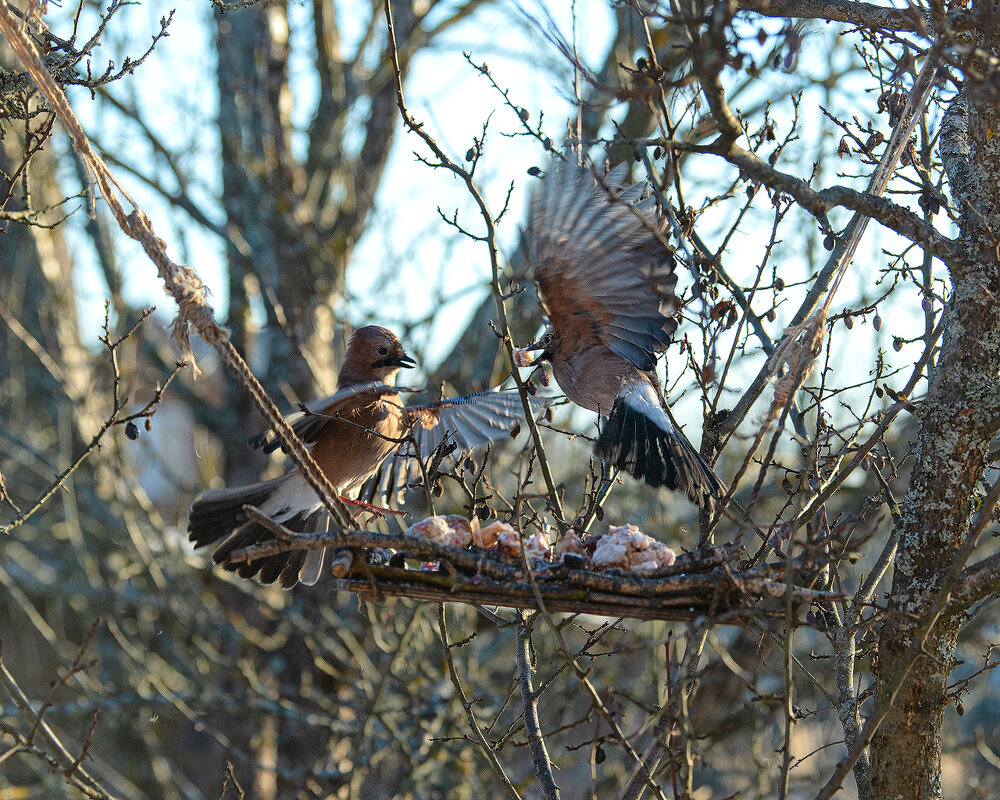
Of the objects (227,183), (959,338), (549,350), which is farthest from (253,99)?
(959,338)

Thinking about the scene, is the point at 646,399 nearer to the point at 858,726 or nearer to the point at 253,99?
the point at 858,726

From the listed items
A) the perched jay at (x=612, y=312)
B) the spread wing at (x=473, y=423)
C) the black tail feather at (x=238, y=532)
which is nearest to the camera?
the perched jay at (x=612, y=312)

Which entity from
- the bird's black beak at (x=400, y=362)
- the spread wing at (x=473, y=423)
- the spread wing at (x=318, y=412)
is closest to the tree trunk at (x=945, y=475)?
the spread wing at (x=318, y=412)

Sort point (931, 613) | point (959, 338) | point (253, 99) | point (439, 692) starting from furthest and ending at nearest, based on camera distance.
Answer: point (253, 99), point (439, 692), point (959, 338), point (931, 613)

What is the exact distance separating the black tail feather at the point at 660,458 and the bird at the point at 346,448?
1.91ft

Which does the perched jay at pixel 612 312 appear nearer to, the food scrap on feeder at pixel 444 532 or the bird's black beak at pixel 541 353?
the bird's black beak at pixel 541 353

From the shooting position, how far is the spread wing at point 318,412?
4.02 m

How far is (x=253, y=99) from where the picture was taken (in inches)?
341

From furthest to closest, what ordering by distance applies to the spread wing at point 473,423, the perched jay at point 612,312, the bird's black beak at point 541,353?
1. the bird's black beak at point 541,353
2. the spread wing at point 473,423
3. the perched jay at point 612,312

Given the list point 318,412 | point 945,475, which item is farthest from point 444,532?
point 318,412

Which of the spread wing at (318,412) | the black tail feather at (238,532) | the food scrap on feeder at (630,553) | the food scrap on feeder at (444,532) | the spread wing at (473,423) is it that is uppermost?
the spread wing at (473,423)

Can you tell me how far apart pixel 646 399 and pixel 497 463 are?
9.26ft

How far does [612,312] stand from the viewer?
5.02 metres

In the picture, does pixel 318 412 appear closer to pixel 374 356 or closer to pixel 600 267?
pixel 374 356
